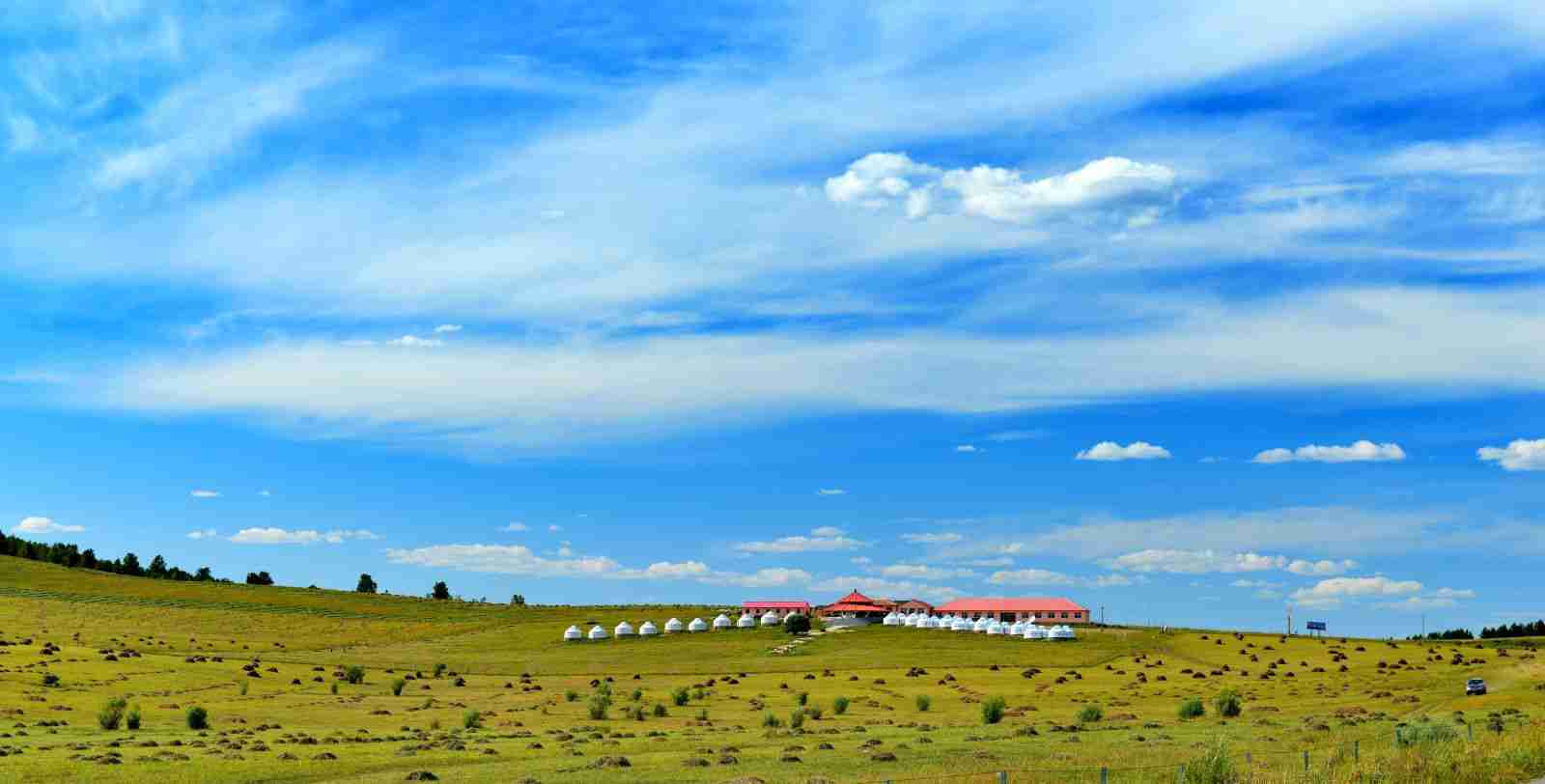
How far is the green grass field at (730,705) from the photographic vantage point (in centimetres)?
5038

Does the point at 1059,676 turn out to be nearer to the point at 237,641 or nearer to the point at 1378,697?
the point at 1378,697

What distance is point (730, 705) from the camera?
102062 millimetres

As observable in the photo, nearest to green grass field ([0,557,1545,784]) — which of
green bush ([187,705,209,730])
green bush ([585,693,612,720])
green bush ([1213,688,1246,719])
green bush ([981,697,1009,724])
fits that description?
green bush ([585,693,612,720])

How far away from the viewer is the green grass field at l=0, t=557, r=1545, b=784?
165 feet

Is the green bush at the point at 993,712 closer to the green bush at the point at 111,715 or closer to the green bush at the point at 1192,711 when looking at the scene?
the green bush at the point at 1192,711

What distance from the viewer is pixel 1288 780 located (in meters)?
30.4

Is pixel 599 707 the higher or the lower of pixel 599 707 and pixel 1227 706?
the lower

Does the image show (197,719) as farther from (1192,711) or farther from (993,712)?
(1192,711)

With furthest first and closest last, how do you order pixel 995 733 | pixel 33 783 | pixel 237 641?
pixel 237 641, pixel 995 733, pixel 33 783

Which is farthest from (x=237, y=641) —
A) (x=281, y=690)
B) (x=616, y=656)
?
(x=281, y=690)

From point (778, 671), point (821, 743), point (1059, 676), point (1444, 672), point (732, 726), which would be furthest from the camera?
point (778, 671)

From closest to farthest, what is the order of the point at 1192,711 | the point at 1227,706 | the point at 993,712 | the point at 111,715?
the point at 111,715 < the point at 993,712 < the point at 1192,711 < the point at 1227,706

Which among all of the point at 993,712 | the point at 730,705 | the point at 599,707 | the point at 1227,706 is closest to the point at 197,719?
the point at 599,707

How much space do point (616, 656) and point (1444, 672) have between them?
94.1 metres
